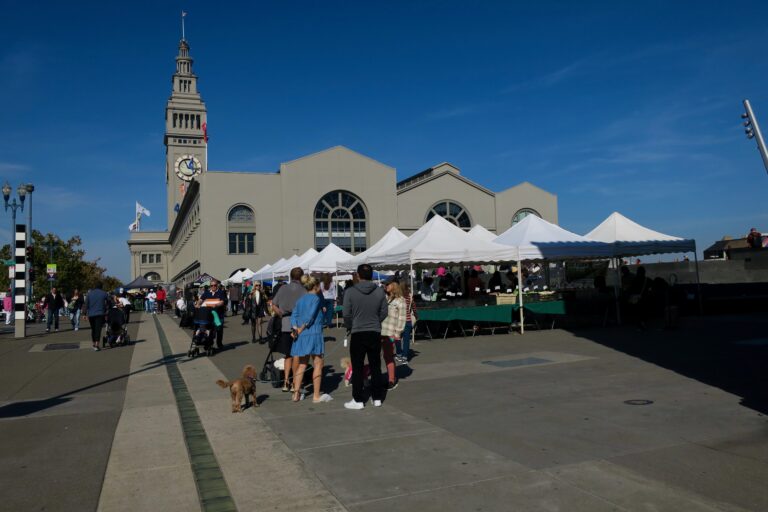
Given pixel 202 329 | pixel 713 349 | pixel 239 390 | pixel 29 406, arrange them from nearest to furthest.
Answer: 1. pixel 239 390
2. pixel 29 406
3. pixel 713 349
4. pixel 202 329

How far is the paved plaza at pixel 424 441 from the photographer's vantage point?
4238 millimetres

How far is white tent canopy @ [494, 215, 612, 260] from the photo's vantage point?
16.3 meters

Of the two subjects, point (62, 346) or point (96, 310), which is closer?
point (96, 310)

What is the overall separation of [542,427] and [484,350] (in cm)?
672

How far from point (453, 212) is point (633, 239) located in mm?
42402

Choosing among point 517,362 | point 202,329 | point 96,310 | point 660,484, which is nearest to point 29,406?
point 202,329

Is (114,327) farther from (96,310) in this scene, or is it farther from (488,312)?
(488,312)

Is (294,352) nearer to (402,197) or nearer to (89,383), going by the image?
(89,383)

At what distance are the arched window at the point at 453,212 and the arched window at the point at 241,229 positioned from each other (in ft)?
58.5

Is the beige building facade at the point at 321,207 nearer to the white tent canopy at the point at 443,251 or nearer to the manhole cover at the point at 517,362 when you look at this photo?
the white tent canopy at the point at 443,251

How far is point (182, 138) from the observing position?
355 feet

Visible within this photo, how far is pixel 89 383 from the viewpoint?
33.3ft

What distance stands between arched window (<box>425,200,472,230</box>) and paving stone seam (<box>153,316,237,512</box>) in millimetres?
52607

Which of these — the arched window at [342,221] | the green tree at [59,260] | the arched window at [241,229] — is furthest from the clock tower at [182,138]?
the arched window at [342,221]
